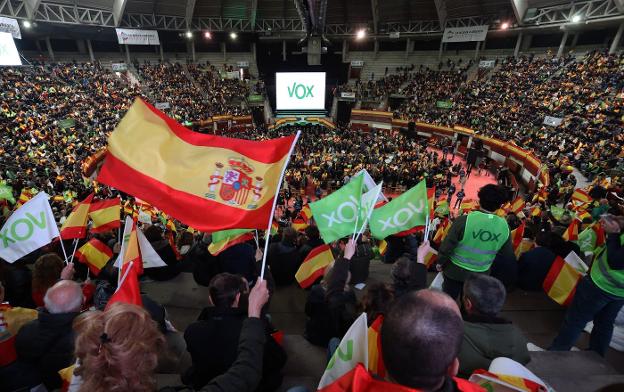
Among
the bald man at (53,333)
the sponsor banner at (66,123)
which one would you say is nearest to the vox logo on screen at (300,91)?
the sponsor banner at (66,123)

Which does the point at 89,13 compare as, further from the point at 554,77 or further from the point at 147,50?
the point at 554,77

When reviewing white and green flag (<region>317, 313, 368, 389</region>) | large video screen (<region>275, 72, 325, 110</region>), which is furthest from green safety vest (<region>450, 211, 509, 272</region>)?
large video screen (<region>275, 72, 325, 110</region>)

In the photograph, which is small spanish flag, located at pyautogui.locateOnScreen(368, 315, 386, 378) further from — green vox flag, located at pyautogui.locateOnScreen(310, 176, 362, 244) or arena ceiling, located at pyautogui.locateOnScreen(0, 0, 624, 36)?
arena ceiling, located at pyautogui.locateOnScreen(0, 0, 624, 36)

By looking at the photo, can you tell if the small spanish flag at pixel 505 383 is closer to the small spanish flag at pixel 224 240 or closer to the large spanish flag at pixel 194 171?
the large spanish flag at pixel 194 171

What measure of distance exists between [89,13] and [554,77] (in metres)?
36.9

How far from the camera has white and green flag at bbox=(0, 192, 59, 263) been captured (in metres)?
3.87

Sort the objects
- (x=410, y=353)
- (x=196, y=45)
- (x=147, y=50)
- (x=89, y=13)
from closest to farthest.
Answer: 1. (x=410, y=353)
2. (x=89, y=13)
3. (x=147, y=50)
4. (x=196, y=45)

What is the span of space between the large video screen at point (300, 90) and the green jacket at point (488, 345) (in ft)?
107

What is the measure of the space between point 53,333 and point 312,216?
182 inches

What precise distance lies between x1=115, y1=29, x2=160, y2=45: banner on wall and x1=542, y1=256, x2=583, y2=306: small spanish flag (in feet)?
113

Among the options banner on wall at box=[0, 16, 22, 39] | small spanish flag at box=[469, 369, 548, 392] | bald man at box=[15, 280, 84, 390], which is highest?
banner on wall at box=[0, 16, 22, 39]

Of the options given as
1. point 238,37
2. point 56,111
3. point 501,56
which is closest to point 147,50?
point 238,37

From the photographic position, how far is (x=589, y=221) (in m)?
6.78

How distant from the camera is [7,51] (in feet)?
74.5
